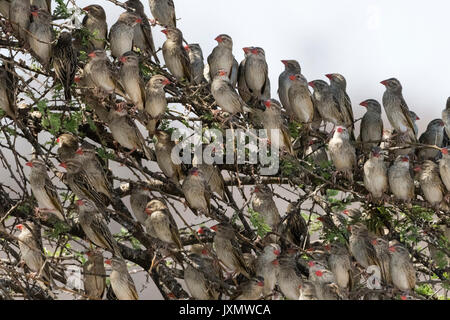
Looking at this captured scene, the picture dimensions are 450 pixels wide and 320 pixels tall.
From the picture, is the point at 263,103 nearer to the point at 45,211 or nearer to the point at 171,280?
the point at 171,280

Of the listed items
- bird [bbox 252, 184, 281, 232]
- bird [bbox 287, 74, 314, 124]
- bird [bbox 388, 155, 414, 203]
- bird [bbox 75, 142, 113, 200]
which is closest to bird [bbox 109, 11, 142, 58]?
bird [bbox 75, 142, 113, 200]

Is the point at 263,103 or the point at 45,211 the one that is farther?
the point at 263,103

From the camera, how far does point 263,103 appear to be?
716cm

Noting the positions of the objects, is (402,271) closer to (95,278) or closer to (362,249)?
(362,249)

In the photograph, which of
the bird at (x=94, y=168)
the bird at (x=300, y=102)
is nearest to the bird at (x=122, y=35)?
the bird at (x=94, y=168)

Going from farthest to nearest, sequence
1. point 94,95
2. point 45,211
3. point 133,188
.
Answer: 1. point 133,188
2. point 94,95
3. point 45,211

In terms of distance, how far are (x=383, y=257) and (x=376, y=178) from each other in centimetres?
70

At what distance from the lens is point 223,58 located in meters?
7.36

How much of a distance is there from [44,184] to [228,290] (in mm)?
1657

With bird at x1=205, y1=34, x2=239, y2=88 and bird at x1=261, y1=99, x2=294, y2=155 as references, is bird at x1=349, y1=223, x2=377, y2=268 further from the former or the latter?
bird at x1=205, y1=34, x2=239, y2=88

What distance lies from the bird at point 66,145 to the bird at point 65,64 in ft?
2.19

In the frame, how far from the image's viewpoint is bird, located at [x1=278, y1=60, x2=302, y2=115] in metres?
7.72
